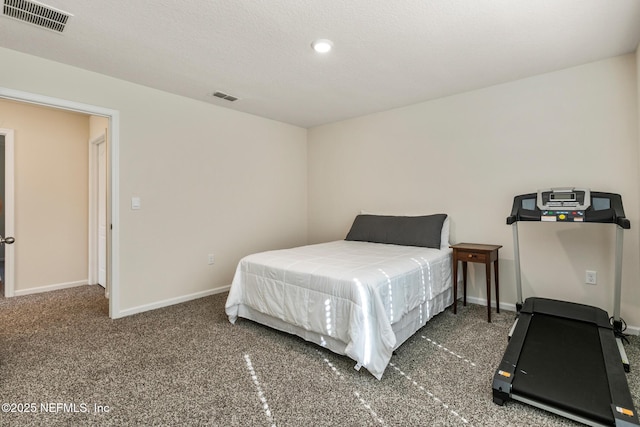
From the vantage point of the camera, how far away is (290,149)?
4871 mm

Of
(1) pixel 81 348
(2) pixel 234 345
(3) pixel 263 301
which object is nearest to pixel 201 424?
(2) pixel 234 345

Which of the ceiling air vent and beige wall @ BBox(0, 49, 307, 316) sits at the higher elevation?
the ceiling air vent

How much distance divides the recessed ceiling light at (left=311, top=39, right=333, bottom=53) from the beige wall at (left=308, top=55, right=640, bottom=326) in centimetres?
177

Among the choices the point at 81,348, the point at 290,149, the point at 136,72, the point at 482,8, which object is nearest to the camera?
the point at 482,8

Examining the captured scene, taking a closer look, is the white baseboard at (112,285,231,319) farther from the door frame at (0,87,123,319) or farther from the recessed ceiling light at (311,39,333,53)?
the recessed ceiling light at (311,39,333,53)

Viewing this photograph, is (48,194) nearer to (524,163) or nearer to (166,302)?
(166,302)

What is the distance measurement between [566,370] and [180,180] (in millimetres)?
3684

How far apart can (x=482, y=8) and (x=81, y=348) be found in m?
3.69

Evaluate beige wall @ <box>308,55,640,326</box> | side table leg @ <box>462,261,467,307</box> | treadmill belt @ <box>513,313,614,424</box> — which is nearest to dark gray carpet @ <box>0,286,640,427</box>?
treadmill belt @ <box>513,313,614,424</box>

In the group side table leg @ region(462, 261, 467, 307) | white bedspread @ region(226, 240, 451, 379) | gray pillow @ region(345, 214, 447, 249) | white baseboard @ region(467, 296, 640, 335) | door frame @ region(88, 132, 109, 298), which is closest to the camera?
white bedspread @ region(226, 240, 451, 379)

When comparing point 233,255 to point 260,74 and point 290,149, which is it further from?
point 260,74

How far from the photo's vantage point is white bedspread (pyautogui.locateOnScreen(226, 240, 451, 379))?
208 centimetres

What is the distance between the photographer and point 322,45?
242 centimetres

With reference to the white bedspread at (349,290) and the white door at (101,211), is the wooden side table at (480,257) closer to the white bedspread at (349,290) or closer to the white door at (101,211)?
the white bedspread at (349,290)
